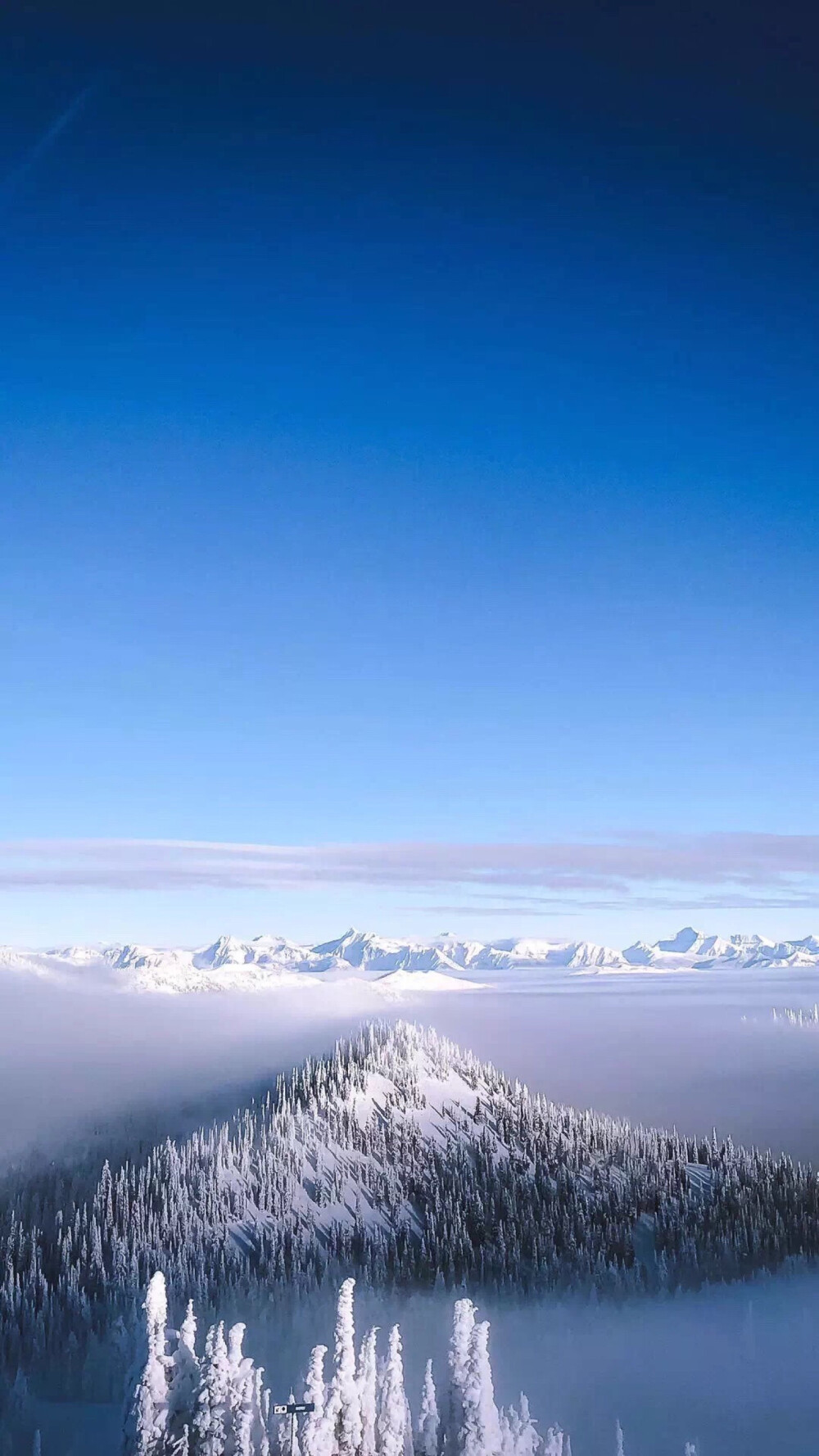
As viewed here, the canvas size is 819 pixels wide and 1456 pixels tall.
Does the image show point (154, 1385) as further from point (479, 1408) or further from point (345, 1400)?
point (479, 1408)

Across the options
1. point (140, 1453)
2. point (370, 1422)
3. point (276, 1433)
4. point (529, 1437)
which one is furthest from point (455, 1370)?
point (276, 1433)

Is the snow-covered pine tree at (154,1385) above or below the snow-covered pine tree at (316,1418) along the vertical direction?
above

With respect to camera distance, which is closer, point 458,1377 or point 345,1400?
point 458,1377

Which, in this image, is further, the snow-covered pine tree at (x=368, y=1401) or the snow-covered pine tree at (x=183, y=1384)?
the snow-covered pine tree at (x=368, y=1401)

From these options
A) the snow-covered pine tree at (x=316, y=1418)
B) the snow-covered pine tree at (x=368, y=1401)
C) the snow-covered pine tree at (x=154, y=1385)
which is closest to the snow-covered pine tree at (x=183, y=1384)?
the snow-covered pine tree at (x=154, y=1385)

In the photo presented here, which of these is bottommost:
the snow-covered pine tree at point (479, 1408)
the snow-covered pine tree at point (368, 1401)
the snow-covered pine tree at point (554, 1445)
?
the snow-covered pine tree at point (554, 1445)

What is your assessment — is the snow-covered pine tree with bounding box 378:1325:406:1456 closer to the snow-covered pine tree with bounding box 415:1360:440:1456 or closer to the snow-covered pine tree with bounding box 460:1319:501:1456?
the snow-covered pine tree with bounding box 415:1360:440:1456

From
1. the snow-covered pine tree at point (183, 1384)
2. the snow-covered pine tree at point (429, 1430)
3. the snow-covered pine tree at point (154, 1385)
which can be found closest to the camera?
the snow-covered pine tree at point (154, 1385)

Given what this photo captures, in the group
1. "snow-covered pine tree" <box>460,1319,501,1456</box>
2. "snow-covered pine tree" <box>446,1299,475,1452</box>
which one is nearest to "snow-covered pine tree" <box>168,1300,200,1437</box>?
"snow-covered pine tree" <box>446,1299,475,1452</box>

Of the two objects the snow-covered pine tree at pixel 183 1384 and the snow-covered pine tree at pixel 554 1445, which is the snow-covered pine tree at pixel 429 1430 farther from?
the snow-covered pine tree at pixel 554 1445

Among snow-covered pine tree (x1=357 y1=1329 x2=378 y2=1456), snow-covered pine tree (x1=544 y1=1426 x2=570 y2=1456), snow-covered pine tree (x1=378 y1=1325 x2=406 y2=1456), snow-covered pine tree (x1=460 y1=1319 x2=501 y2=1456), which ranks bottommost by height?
snow-covered pine tree (x1=544 y1=1426 x2=570 y2=1456)

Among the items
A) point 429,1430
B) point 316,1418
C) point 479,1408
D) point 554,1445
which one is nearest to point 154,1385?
point 316,1418

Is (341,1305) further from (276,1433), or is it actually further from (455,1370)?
(276,1433)
